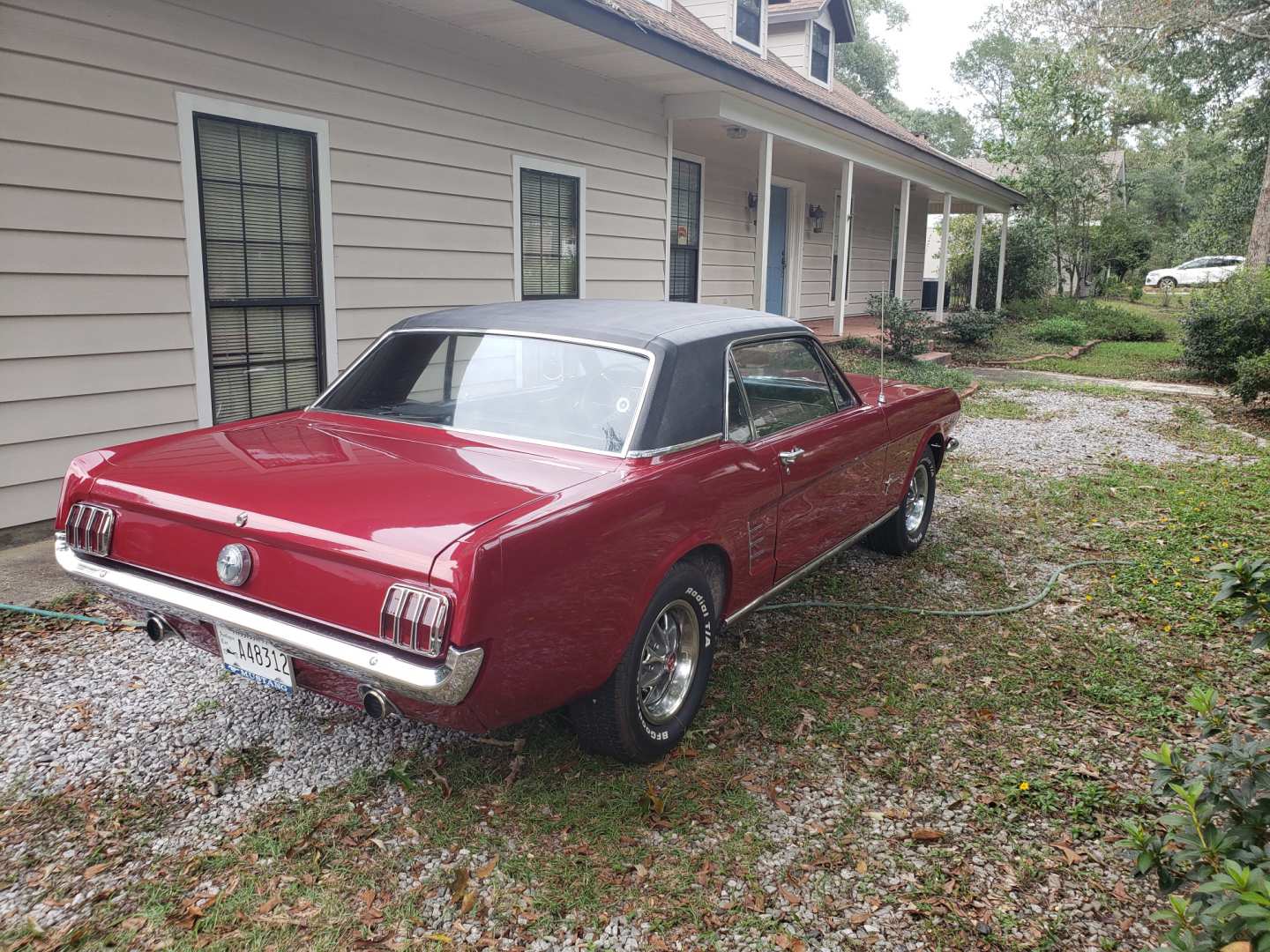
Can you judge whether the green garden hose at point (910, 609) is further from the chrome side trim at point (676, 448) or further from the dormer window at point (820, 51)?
the dormer window at point (820, 51)

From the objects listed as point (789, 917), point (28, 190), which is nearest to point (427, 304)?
point (28, 190)

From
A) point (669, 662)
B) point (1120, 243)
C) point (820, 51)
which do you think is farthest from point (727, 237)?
point (1120, 243)

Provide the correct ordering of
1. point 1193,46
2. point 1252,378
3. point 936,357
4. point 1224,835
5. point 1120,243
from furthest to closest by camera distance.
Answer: point 1120,243, point 1193,46, point 936,357, point 1252,378, point 1224,835

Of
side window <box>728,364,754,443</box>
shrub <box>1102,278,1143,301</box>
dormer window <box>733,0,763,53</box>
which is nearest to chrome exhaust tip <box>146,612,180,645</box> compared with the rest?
side window <box>728,364,754,443</box>

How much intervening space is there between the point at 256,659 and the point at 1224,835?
101 inches

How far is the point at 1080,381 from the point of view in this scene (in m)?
14.7

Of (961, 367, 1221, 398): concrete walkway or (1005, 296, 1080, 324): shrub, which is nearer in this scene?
(961, 367, 1221, 398): concrete walkway

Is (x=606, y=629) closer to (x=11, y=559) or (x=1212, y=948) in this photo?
(x=1212, y=948)

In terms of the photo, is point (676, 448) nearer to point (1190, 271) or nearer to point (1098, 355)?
point (1098, 355)

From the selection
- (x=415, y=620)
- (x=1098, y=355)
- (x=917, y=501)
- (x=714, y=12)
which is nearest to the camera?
(x=415, y=620)

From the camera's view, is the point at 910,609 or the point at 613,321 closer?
the point at 613,321

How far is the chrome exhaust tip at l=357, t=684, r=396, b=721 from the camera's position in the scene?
2.63 m

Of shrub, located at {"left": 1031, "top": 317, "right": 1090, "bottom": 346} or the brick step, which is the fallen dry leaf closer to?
the brick step

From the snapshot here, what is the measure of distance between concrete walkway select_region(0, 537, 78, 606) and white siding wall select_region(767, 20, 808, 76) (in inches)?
570
